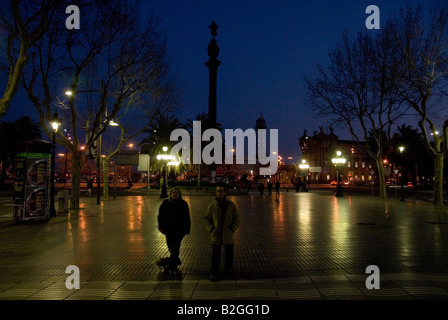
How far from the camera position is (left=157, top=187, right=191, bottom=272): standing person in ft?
22.7

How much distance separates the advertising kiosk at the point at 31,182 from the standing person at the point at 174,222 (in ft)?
33.6

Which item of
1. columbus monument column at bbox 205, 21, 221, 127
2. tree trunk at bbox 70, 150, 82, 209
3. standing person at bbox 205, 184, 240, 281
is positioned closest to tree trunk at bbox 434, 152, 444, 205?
standing person at bbox 205, 184, 240, 281

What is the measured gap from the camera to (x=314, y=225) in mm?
14258

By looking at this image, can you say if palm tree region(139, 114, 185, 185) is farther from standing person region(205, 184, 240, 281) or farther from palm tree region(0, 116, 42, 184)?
standing person region(205, 184, 240, 281)

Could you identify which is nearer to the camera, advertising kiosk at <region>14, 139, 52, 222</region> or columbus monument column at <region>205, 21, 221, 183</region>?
advertising kiosk at <region>14, 139, 52, 222</region>

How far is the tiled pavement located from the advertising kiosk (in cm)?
84

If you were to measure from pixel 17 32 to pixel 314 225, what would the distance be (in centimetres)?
1312

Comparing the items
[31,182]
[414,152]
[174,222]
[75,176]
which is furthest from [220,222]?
[414,152]

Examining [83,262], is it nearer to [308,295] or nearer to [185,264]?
[185,264]

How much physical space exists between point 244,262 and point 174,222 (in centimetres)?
212

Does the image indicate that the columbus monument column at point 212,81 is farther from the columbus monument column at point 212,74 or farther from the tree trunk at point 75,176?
the tree trunk at point 75,176

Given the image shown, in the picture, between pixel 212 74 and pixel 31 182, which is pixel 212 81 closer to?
pixel 212 74

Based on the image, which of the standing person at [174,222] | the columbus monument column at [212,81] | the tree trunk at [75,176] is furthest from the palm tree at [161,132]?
the standing person at [174,222]
